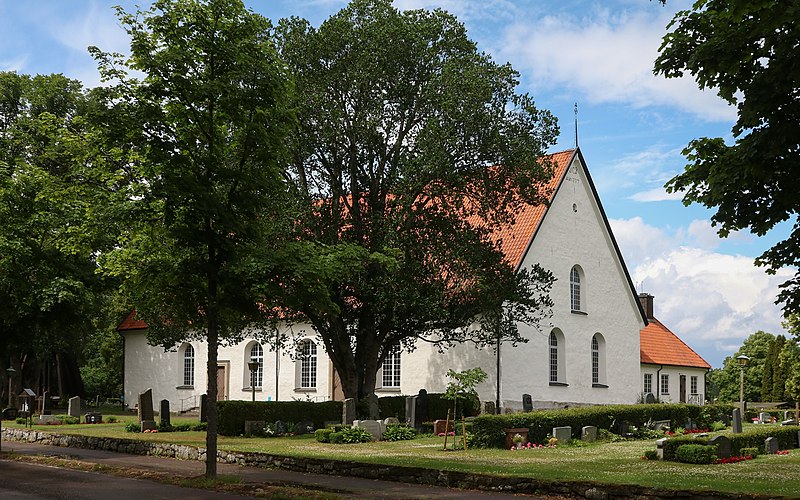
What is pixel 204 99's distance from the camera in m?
14.5

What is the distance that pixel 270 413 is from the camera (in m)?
28.1

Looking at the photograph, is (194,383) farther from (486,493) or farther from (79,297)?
(486,493)

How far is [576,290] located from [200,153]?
2567cm

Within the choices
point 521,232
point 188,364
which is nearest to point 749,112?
point 521,232

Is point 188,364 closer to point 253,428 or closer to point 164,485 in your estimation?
point 253,428

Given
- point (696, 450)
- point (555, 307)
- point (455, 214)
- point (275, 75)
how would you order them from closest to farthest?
point (275, 75) < point (696, 450) < point (455, 214) < point (555, 307)

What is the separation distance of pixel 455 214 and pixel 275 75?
12.2 metres

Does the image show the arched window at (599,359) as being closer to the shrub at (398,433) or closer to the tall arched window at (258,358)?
the shrub at (398,433)

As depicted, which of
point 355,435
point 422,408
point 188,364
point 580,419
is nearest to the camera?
point 355,435

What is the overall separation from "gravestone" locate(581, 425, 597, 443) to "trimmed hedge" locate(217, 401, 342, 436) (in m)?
9.19

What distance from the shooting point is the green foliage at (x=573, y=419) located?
22.7m

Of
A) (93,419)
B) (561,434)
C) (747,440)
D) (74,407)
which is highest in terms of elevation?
(747,440)

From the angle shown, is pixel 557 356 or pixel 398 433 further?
pixel 557 356

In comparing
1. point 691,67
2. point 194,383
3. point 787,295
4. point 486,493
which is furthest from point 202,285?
point 194,383
